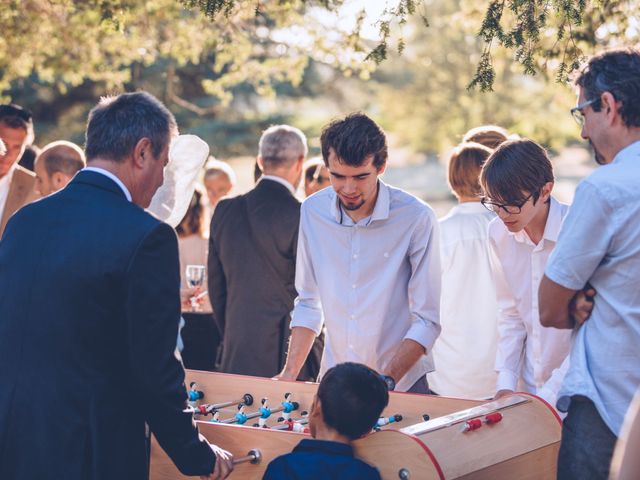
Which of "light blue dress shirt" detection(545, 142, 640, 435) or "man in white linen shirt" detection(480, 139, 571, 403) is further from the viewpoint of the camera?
"man in white linen shirt" detection(480, 139, 571, 403)

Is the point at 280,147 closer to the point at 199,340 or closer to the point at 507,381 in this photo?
the point at 199,340

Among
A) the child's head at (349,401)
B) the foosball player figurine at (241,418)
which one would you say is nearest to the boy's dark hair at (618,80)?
the child's head at (349,401)

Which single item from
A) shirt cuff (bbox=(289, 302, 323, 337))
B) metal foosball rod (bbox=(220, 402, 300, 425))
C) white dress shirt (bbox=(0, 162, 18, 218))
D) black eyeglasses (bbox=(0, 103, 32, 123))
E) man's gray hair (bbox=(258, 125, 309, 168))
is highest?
man's gray hair (bbox=(258, 125, 309, 168))

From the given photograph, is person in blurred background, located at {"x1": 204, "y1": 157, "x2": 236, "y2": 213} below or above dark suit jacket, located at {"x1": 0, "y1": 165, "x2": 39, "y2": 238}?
below

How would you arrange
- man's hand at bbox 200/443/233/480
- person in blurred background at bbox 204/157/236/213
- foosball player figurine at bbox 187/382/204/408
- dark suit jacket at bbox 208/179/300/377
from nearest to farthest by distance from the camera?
man's hand at bbox 200/443/233/480
foosball player figurine at bbox 187/382/204/408
dark suit jacket at bbox 208/179/300/377
person in blurred background at bbox 204/157/236/213

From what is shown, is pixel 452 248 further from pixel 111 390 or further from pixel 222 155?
pixel 222 155

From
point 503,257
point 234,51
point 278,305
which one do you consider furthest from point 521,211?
point 234,51

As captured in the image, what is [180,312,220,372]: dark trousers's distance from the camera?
730 centimetres

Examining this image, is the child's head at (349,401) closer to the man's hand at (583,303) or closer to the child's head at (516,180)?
the man's hand at (583,303)

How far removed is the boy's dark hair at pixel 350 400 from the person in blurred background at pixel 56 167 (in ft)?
12.3

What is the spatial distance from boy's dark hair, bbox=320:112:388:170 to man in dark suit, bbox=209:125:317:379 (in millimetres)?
1659

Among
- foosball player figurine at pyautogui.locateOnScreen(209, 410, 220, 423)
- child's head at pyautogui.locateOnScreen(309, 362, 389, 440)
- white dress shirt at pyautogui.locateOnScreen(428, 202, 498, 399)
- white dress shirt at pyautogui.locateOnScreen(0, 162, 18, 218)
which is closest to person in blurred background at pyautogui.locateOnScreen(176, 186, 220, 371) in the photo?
white dress shirt at pyautogui.locateOnScreen(0, 162, 18, 218)

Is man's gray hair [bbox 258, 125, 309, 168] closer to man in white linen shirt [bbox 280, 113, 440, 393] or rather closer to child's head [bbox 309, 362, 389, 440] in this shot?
man in white linen shirt [bbox 280, 113, 440, 393]

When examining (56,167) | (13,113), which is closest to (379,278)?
(56,167)
